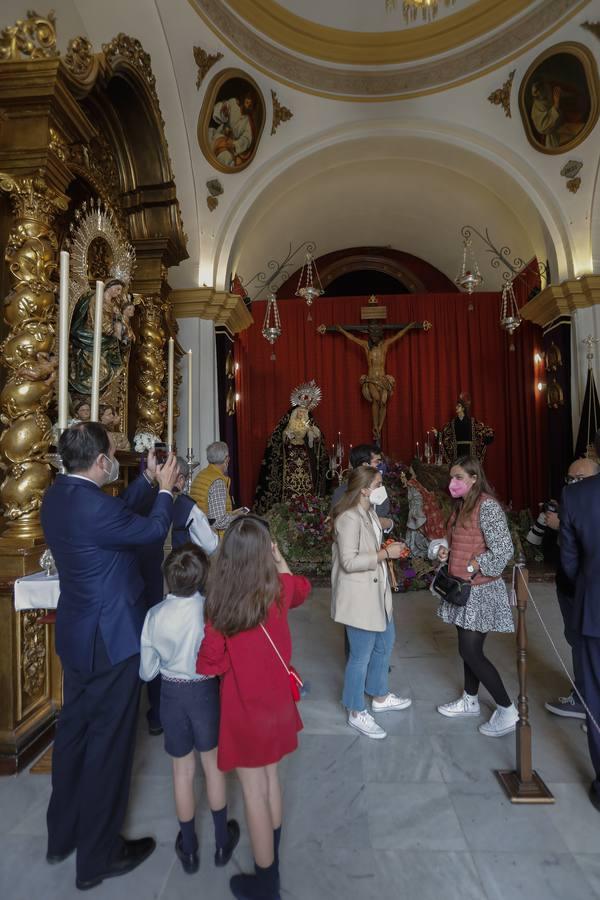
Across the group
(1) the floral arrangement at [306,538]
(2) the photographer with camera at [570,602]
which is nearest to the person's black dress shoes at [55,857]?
(2) the photographer with camera at [570,602]

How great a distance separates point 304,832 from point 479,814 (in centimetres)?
83

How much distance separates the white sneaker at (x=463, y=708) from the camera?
135 inches

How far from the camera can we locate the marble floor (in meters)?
2.05

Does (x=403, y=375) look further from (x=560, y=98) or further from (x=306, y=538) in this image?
(x=306, y=538)

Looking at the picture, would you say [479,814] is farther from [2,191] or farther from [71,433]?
[2,191]

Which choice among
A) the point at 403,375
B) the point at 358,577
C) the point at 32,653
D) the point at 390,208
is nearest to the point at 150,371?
the point at 32,653

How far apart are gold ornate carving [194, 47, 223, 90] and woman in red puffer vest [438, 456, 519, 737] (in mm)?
7316

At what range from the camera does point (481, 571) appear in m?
3.11

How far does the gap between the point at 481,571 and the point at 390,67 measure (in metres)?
8.85

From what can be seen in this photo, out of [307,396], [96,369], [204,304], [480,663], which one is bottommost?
[480,663]

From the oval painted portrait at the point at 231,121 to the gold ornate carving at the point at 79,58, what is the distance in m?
4.38

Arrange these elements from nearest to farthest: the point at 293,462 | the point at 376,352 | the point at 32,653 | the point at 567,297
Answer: the point at 32,653 → the point at 567,297 → the point at 293,462 → the point at 376,352

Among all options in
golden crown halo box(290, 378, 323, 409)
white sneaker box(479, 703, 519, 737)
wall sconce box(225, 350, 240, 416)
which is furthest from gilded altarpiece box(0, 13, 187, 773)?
golden crown halo box(290, 378, 323, 409)

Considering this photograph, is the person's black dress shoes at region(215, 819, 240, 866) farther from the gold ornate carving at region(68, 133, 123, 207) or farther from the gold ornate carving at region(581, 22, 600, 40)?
the gold ornate carving at region(581, 22, 600, 40)
